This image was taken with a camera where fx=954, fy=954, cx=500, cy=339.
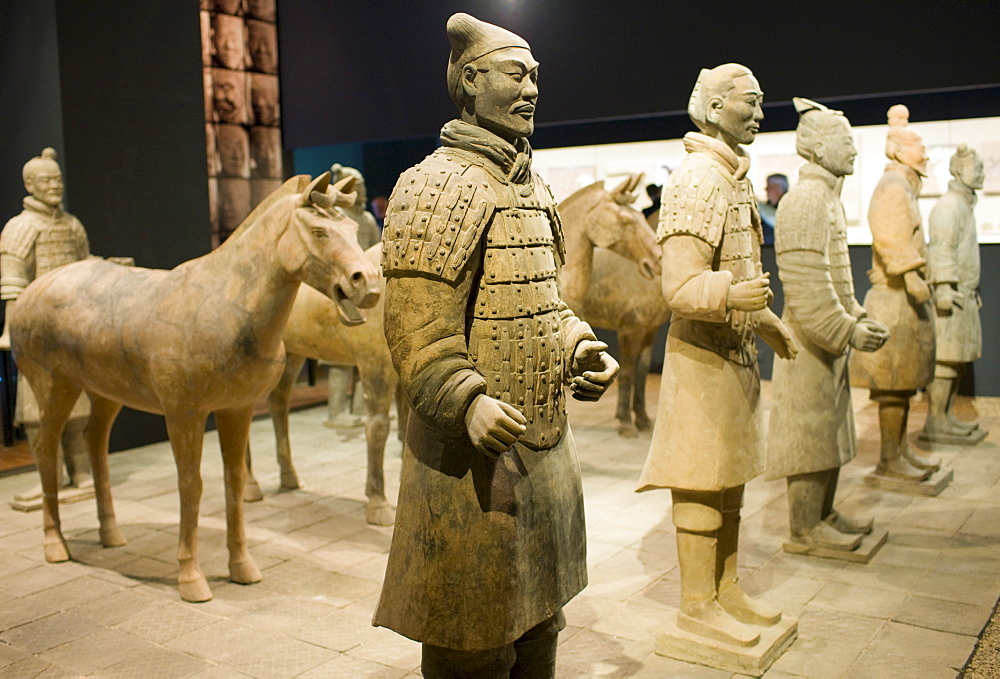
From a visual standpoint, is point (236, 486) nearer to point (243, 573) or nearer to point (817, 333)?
point (243, 573)

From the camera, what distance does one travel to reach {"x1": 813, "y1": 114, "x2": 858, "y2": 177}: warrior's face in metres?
4.91

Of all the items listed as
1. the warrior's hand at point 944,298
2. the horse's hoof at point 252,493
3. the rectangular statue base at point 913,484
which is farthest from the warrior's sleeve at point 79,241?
the warrior's hand at point 944,298

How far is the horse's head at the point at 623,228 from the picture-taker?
277 inches

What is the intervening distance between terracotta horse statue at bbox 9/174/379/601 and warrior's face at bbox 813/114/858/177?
93.7 inches

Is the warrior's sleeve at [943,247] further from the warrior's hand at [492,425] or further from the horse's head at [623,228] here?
the warrior's hand at [492,425]

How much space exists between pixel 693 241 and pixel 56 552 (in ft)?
13.3

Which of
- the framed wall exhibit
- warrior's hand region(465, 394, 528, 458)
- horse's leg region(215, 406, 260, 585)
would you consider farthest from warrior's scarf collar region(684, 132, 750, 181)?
the framed wall exhibit

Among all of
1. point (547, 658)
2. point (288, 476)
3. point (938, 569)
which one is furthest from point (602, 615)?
point (288, 476)

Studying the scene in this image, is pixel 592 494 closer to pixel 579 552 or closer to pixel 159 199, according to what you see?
pixel 579 552

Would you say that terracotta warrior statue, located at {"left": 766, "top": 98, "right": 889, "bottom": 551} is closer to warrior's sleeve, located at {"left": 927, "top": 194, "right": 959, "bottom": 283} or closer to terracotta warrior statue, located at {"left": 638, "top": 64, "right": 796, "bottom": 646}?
terracotta warrior statue, located at {"left": 638, "top": 64, "right": 796, "bottom": 646}

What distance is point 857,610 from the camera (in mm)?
4504

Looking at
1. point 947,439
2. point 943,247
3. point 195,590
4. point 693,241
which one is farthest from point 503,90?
point 947,439

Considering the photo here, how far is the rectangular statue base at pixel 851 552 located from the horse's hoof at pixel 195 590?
312cm

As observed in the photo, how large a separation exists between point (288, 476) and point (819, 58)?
5200 millimetres
